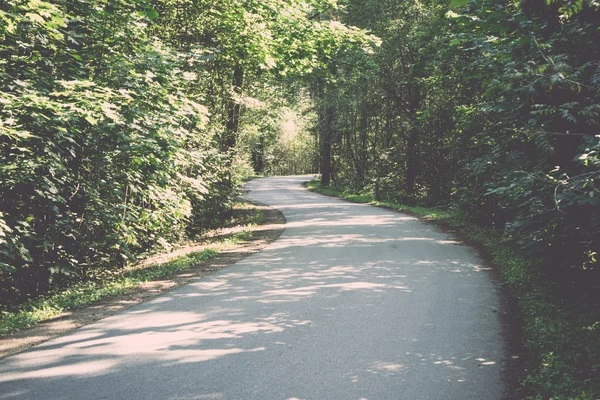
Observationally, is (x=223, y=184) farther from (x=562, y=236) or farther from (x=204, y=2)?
(x=562, y=236)

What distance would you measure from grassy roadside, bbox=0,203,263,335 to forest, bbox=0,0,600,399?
1.89ft

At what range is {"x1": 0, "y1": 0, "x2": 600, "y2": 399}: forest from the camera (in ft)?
15.0

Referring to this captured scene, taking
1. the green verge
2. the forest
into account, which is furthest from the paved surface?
the forest

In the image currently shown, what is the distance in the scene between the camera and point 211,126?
13.4 m

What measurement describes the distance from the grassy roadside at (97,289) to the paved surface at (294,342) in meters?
1.06

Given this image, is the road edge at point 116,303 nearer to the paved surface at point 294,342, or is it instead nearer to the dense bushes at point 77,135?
the paved surface at point 294,342

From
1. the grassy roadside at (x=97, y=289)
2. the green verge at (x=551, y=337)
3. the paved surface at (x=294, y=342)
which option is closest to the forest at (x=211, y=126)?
the green verge at (x=551, y=337)

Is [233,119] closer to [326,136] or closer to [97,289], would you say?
[97,289]

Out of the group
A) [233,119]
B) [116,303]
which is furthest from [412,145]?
[116,303]

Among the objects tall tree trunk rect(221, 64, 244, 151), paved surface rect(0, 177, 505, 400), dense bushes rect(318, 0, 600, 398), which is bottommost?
paved surface rect(0, 177, 505, 400)

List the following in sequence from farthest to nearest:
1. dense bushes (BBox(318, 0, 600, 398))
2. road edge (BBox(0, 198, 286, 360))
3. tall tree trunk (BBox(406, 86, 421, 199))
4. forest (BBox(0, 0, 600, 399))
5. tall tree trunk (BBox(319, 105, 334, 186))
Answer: tall tree trunk (BBox(319, 105, 334, 186))
tall tree trunk (BBox(406, 86, 421, 199))
road edge (BBox(0, 198, 286, 360))
forest (BBox(0, 0, 600, 399))
dense bushes (BBox(318, 0, 600, 398))

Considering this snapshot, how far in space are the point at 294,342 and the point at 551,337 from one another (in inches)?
122

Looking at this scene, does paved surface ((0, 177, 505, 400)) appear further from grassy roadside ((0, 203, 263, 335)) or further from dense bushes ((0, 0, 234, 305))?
dense bushes ((0, 0, 234, 305))

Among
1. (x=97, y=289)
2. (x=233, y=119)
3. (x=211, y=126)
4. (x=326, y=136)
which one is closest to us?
(x=97, y=289)
